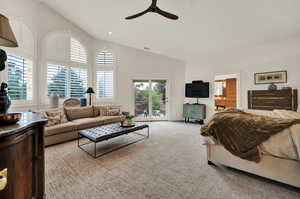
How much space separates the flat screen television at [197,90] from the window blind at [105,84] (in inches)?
131

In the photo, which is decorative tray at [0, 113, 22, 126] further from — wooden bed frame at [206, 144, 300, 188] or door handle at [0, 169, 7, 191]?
wooden bed frame at [206, 144, 300, 188]

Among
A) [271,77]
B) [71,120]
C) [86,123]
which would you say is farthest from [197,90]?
[71,120]

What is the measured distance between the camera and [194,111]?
5.82m

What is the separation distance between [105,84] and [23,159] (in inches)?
203

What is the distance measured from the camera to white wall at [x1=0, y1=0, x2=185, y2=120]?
14.0 ft

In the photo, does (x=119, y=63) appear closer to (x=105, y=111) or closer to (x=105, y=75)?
(x=105, y=75)

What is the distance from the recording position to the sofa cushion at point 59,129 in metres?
3.23

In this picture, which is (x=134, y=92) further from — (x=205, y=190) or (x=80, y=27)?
(x=205, y=190)

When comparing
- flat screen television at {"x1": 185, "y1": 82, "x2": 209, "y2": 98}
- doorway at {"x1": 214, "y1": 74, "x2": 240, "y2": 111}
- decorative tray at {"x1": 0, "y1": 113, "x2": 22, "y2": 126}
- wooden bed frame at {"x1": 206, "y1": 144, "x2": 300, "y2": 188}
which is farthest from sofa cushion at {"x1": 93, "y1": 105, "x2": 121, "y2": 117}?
doorway at {"x1": 214, "y1": 74, "x2": 240, "y2": 111}

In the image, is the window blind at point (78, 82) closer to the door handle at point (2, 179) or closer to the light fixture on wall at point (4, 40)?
the light fixture on wall at point (4, 40)

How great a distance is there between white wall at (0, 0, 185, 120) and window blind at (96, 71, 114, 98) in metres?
0.25

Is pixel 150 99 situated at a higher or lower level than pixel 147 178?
higher

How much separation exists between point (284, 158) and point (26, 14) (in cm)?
640

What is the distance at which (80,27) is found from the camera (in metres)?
5.39
